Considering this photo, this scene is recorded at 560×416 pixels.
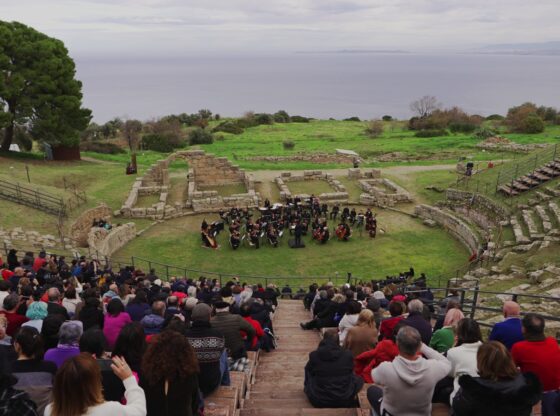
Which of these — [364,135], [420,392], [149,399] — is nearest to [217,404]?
[149,399]

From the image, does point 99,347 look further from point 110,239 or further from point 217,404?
point 110,239

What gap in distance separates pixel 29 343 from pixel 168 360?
1704mm

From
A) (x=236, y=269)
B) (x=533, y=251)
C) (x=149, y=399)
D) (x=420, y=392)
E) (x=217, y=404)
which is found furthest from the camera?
(x=236, y=269)

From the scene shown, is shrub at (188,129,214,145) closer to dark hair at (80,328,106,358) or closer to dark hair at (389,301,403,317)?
dark hair at (389,301,403,317)

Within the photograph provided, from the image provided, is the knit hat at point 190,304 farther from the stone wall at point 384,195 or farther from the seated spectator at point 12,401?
the stone wall at point 384,195

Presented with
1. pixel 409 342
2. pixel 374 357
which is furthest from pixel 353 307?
pixel 409 342

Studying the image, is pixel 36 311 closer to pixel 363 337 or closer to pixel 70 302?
pixel 70 302

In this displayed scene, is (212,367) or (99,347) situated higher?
(99,347)

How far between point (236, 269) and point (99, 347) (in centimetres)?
1593

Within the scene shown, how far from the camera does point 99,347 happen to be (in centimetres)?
559

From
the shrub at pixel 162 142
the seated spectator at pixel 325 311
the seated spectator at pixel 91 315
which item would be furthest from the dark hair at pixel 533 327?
the shrub at pixel 162 142

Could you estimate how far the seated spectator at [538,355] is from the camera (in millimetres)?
5938

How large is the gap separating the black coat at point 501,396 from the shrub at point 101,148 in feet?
157

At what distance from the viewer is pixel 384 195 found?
30094mm
